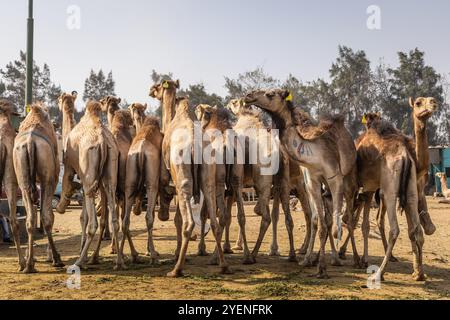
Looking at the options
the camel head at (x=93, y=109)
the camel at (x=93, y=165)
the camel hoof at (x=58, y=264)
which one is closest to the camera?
the camel at (x=93, y=165)

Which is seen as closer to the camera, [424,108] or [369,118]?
[424,108]

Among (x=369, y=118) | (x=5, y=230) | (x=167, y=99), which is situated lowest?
(x=5, y=230)

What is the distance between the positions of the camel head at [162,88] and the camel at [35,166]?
2557 millimetres

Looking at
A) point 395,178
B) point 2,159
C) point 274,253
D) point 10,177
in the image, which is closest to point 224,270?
point 274,253

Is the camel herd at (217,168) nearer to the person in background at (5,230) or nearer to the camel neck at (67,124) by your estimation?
the camel neck at (67,124)

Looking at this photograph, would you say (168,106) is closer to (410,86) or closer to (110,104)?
(110,104)

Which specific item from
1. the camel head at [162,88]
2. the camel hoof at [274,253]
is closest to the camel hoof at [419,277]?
the camel hoof at [274,253]

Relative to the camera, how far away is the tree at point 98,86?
230 feet

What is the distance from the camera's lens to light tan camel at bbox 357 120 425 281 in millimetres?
7597

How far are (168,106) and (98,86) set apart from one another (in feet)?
208

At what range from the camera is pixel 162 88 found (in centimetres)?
1056

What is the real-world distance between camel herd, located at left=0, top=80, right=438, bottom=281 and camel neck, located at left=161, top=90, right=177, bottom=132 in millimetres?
664

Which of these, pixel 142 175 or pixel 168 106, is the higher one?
pixel 168 106

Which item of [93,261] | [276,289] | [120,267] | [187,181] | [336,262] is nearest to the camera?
[276,289]
